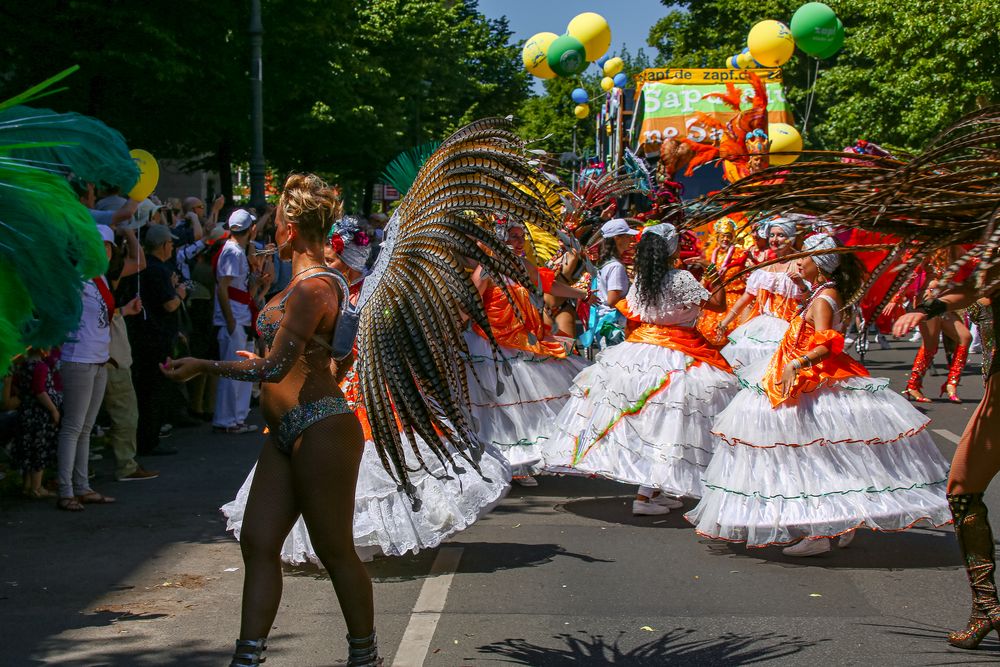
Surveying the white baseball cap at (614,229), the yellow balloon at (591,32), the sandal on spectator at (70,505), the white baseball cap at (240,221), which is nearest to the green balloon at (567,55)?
the yellow balloon at (591,32)

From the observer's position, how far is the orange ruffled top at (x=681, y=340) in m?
7.48

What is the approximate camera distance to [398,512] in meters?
6.01

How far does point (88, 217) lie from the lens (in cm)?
447

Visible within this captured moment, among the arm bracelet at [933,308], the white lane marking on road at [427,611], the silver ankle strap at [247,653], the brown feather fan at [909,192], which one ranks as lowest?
the white lane marking on road at [427,611]

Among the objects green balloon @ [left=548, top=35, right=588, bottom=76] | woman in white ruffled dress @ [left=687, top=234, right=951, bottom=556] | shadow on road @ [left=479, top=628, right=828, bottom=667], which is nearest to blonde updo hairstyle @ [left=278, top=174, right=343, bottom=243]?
shadow on road @ [left=479, top=628, right=828, bottom=667]

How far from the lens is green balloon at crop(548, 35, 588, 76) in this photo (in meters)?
20.4

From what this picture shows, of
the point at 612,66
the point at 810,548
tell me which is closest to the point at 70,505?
the point at 810,548

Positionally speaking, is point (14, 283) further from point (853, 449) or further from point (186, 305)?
point (186, 305)

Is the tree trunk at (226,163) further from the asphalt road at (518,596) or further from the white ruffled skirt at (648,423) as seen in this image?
the white ruffled skirt at (648,423)

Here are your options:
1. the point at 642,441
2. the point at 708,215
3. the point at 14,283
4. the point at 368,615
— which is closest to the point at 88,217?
the point at 14,283

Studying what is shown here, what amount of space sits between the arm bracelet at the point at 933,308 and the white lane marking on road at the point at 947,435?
246 inches

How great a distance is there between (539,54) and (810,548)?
16.5m

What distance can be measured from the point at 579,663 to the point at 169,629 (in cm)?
184

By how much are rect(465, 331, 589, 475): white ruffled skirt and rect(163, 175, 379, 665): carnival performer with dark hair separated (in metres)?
3.72
